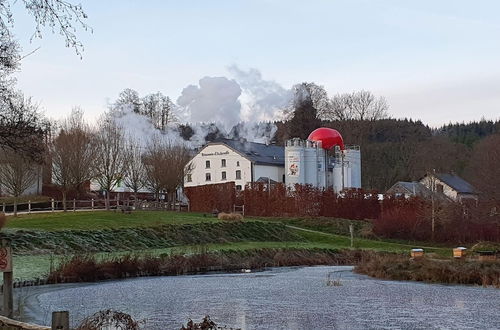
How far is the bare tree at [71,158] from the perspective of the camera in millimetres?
50438

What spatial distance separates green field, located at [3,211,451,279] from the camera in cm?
3441

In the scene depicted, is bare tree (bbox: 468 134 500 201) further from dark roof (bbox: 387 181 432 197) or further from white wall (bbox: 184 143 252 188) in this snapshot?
white wall (bbox: 184 143 252 188)

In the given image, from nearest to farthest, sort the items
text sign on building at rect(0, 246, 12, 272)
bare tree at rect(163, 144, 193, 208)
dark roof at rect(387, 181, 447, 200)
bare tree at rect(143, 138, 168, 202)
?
text sign on building at rect(0, 246, 12, 272) < bare tree at rect(143, 138, 168, 202) < bare tree at rect(163, 144, 193, 208) < dark roof at rect(387, 181, 447, 200)

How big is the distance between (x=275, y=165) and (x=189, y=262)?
4986cm

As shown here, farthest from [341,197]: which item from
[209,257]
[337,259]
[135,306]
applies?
[135,306]

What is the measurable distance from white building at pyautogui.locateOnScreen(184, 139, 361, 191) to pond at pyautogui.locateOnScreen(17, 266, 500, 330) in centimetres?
4696

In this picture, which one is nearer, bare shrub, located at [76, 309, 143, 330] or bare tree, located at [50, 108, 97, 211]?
bare shrub, located at [76, 309, 143, 330]

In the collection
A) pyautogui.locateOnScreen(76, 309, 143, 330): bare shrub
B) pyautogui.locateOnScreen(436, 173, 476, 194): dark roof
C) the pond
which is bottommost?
the pond

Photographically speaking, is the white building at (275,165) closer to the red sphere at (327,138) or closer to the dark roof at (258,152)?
the dark roof at (258,152)

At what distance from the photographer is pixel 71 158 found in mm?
50438

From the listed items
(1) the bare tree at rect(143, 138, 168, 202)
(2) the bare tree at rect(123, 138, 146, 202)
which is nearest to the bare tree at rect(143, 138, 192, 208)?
(1) the bare tree at rect(143, 138, 168, 202)

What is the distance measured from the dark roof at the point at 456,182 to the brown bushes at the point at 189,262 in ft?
173

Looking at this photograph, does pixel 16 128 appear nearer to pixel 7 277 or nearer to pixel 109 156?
pixel 7 277

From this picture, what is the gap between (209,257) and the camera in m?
34.4
